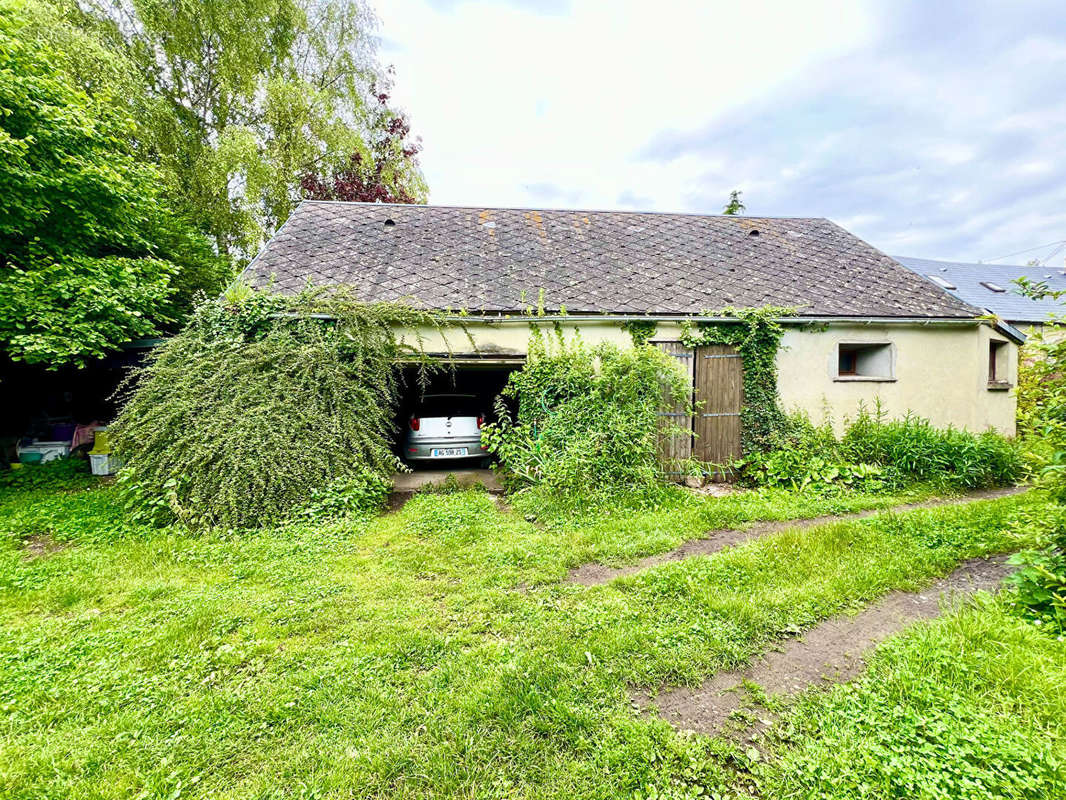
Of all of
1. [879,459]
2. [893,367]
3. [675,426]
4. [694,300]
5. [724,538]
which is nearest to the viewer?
[724,538]

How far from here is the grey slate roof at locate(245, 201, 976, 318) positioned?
725 cm

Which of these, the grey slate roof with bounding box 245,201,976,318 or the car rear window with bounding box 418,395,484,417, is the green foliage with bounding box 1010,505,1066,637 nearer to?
the grey slate roof with bounding box 245,201,976,318

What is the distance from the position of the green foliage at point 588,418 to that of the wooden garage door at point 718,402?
74 cm

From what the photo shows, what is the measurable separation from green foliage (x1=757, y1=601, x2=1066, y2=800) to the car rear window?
6193 mm

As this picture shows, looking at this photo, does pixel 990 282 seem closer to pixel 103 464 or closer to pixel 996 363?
pixel 996 363

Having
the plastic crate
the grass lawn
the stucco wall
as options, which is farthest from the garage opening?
the plastic crate

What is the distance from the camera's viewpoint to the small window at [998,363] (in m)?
8.21

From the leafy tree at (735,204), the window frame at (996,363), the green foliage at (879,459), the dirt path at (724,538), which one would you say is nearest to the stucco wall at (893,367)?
the window frame at (996,363)

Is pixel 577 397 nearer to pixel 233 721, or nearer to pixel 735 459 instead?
pixel 735 459

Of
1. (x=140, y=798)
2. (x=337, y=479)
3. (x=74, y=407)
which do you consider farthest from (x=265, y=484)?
(x=74, y=407)

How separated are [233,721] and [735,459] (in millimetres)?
7100

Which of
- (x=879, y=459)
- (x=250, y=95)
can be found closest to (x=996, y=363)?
(x=879, y=459)

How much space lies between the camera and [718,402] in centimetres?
700

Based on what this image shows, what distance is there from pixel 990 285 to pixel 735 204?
13634mm
